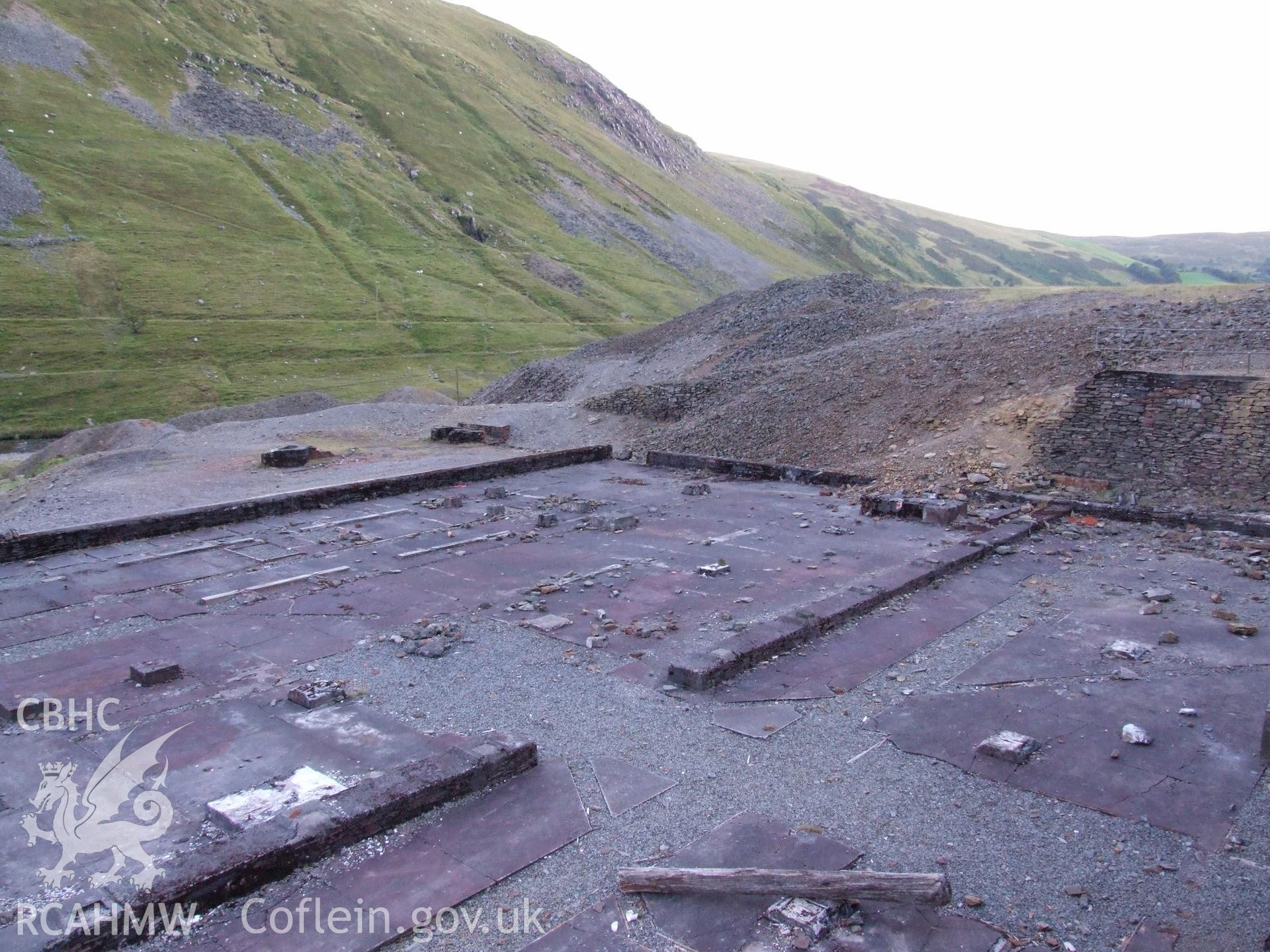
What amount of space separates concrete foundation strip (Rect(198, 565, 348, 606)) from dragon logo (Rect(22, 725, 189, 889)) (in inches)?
179

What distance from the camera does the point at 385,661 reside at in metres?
9.73

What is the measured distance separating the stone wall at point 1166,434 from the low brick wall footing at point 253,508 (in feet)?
39.6

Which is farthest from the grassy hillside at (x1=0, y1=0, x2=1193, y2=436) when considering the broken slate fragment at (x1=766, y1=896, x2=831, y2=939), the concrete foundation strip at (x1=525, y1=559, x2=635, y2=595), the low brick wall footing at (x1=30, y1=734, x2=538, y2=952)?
the broken slate fragment at (x1=766, y1=896, x2=831, y2=939)

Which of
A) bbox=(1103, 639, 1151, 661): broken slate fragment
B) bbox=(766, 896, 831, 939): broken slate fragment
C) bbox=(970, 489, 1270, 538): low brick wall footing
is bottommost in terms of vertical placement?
bbox=(766, 896, 831, 939): broken slate fragment

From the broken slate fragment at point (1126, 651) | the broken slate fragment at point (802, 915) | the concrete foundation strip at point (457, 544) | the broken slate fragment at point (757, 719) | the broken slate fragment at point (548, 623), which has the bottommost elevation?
the concrete foundation strip at point (457, 544)

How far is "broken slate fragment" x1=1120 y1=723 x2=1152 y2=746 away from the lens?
7652 mm

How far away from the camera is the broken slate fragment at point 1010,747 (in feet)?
24.0

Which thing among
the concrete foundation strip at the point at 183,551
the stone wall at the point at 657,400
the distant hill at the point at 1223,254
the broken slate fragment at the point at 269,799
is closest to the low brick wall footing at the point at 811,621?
the broken slate fragment at the point at 269,799

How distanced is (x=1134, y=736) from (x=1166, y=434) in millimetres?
11676

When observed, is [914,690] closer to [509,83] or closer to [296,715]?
[296,715]

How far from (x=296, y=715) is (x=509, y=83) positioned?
11742cm

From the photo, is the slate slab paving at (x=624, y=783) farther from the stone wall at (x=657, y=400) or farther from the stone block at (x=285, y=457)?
the stone wall at (x=657, y=400)

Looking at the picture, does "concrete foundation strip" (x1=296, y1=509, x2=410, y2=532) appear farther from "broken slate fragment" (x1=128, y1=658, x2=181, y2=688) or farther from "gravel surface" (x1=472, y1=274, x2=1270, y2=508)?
"gravel surface" (x1=472, y1=274, x2=1270, y2=508)

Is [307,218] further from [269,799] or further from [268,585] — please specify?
[269,799]
